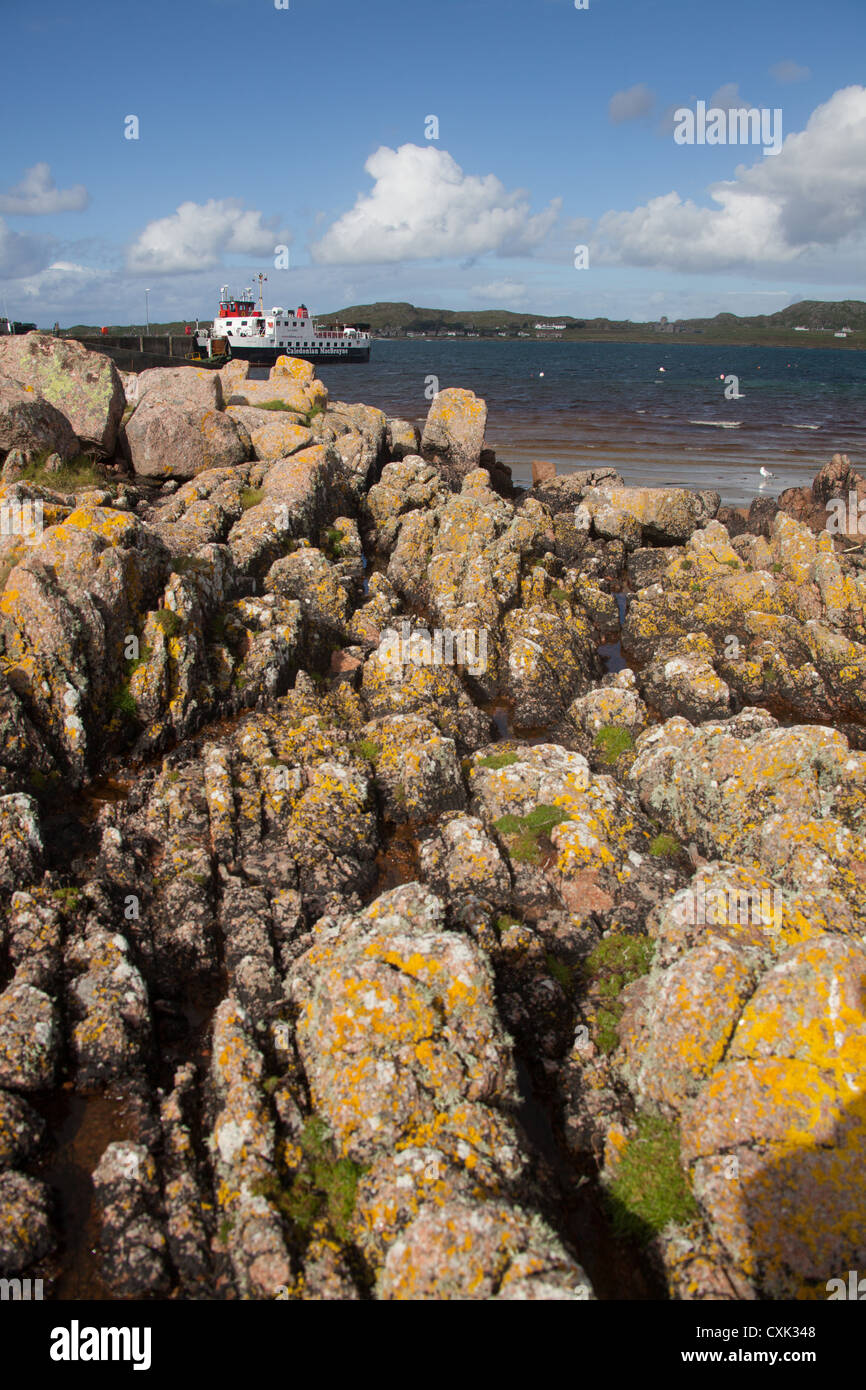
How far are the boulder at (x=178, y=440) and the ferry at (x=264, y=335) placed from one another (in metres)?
59.3

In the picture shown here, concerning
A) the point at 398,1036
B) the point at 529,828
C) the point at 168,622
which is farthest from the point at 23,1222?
the point at 168,622

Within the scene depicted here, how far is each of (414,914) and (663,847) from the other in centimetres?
457

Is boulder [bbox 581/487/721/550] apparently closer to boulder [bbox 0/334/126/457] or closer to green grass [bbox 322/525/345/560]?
green grass [bbox 322/525/345/560]

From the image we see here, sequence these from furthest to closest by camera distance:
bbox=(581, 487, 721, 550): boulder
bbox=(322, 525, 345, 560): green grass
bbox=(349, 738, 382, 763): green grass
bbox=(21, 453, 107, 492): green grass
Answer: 1. bbox=(581, 487, 721, 550): boulder
2. bbox=(322, 525, 345, 560): green grass
3. bbox=(21, 453, 107, 492): green grass
4. bbox=(349, 738, 382, 763): green grass

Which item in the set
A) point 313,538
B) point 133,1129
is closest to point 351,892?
point 133,1129

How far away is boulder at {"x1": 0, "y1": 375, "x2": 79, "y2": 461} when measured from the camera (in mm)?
19163

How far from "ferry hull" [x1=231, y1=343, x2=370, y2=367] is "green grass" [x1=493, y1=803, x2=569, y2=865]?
79.3 meters

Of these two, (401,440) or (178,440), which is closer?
(178,440)

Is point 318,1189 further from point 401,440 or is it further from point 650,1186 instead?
point 401,440

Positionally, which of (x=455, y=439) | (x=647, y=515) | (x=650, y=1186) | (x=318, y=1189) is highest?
(x=455, y=439)

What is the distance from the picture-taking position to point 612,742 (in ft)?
45.9

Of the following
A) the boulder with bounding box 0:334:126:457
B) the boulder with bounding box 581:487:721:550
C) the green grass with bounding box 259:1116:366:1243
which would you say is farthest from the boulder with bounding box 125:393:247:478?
the green grass with bounding box 259:1116:366:1243

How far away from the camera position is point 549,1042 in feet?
26.5
